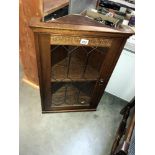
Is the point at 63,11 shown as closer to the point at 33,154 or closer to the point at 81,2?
the point at 81,2

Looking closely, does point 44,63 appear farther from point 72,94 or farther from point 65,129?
point 65,129

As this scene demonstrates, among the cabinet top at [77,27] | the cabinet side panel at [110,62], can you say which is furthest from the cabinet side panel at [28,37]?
the cabinet side panel at [110,62]

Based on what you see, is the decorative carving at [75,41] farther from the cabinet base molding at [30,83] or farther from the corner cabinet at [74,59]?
the cabinet base molding at [30,83]

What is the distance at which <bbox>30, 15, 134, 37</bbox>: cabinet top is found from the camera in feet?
3.27

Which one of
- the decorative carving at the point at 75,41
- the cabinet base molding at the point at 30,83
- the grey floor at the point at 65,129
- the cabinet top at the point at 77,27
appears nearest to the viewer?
the cabinet top at the point at 77,27

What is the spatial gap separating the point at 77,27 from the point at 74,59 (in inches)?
14.4

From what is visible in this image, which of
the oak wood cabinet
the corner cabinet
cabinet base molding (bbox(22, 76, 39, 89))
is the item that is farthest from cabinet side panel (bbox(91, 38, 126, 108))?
cabinet base molding (bbox(22, 76, 39, 89))

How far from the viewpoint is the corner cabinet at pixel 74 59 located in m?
1.06

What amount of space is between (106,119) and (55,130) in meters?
0.48

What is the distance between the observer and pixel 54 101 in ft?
5.45

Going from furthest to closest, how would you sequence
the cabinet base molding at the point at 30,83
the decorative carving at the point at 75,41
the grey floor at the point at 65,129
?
the cabinet base molding at the point at 30,83 < the grey floor at the point at 65,129 < the decorative carving at the point at 75,41

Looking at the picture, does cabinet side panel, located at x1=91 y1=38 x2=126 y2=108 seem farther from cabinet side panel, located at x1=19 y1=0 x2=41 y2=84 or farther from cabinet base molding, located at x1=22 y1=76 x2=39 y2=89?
cabinet base molding, located at x1=22 y1=76 x2=39 y2=89
